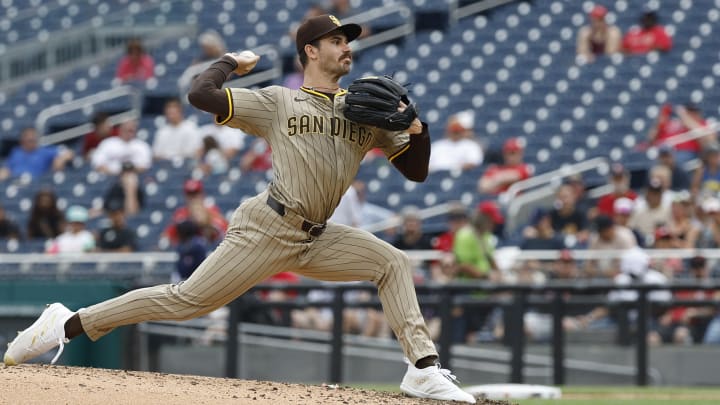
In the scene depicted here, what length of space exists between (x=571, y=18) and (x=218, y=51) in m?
4.53

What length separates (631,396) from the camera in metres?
9.30

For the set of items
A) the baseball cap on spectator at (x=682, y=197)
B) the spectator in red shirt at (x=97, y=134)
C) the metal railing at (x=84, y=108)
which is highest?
the metal railing at (x=84, y=108)

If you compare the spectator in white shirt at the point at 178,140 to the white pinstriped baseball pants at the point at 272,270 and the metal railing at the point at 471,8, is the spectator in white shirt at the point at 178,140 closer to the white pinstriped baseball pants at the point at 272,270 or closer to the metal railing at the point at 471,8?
the metal railing at the point at 471,8

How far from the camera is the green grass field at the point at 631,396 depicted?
843cm

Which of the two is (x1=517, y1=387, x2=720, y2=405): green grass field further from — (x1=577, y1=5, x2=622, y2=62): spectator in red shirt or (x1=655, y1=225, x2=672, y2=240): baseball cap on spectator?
(x1=577, y1=5, x2=622, y2=62): spectator in red shirt

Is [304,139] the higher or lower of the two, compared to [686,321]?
higher

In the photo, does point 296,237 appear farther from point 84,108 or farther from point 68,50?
point 68,50

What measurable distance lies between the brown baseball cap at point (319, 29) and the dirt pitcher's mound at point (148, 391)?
1559mm

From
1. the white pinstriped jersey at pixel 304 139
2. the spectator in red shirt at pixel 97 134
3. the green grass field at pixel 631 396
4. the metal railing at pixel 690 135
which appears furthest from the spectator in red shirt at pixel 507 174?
the white pinstriped jersey at pixel 304 139

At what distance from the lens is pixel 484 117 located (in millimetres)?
16188

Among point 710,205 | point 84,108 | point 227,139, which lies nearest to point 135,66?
point 84,108

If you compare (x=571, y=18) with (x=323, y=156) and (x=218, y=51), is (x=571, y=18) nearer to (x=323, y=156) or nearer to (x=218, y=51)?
(x=218, y=51)

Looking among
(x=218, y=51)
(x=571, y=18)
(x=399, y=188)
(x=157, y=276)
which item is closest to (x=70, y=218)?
(x=157, y=276)

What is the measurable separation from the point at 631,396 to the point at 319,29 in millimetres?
4225
